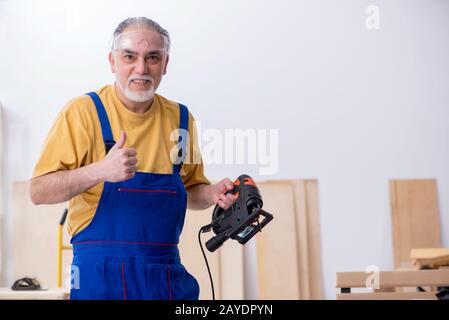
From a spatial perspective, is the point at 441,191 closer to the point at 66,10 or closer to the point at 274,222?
the point at 274,222

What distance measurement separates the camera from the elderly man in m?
1.42

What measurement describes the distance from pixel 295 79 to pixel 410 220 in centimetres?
149

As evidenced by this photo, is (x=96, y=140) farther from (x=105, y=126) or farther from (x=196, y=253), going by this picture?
(x=196, y=253)

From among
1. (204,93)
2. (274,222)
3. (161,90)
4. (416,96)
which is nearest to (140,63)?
(161,90)

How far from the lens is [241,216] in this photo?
1.49 m

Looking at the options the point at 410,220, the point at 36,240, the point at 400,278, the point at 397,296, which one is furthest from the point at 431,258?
the point at 36,240

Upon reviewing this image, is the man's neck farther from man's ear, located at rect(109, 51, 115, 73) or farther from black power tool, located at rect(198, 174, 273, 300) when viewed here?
black power tool, located at rect(198, 174, 273, 300)

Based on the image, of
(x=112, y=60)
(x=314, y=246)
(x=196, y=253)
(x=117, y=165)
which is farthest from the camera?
(x=314, y=246)

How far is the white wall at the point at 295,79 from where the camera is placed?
192 centimetres

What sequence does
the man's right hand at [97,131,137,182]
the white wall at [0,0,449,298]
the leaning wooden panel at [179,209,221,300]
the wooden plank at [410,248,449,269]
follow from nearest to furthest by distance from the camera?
the man's right hand at [97,131,137,182], the white wall at [0,0,449,298], the wooden plank at [410,248,449,269], the leaning wooden panel at [179,209,221,300]

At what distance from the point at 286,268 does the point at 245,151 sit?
2.00 metres

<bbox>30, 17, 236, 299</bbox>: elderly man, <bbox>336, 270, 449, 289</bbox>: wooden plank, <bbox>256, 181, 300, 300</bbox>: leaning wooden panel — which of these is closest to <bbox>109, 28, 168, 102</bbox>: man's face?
<bbox>30, 17, 236, 299</bbox>: elderly man

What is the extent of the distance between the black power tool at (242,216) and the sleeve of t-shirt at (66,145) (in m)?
0.36

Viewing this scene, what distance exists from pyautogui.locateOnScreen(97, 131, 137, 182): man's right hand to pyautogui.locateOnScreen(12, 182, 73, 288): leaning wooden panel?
116 cm
